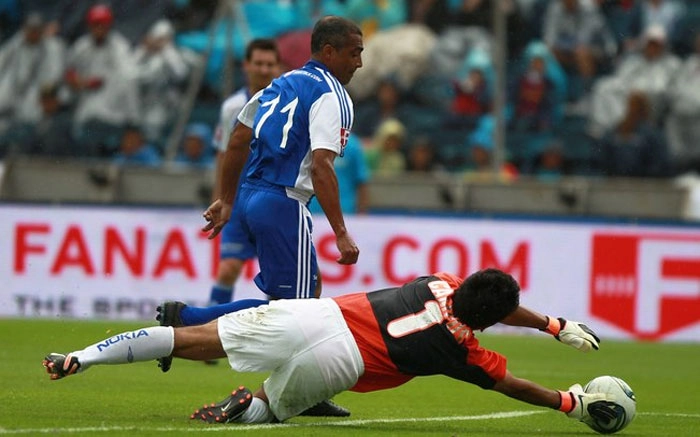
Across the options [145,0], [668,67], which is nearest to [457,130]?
[668,67]

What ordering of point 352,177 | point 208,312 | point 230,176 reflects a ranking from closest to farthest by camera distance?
point 208,312, point 230,176, point 352,177

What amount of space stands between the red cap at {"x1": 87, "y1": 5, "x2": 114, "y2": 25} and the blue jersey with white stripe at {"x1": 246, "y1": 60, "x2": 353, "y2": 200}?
32.4 ft

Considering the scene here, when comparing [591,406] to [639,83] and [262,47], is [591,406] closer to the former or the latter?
[262,47]

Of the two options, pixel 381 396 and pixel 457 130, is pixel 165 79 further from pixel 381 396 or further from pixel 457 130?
pixel 381 396

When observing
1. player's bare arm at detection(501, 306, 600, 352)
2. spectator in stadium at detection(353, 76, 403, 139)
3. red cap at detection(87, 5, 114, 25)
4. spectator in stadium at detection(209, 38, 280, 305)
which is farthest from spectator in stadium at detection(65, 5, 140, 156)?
player's bare arm at detection(501, 306, 600, 352)

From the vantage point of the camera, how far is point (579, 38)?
1839cm

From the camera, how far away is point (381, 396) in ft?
32.9

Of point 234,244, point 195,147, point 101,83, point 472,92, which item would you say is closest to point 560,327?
point 234,244

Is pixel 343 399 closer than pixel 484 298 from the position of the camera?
No

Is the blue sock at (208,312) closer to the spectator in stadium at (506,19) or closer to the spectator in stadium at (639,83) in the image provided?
the spectator in stadium at (506,19)

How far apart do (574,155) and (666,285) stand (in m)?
2.56

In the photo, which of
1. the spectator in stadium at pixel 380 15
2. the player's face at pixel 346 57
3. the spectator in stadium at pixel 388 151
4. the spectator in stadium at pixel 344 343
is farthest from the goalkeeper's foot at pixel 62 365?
the spectator in stadium at pixel 380 15

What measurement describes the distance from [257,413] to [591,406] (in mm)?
1849

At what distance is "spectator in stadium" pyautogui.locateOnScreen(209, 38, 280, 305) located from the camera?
11.2m
